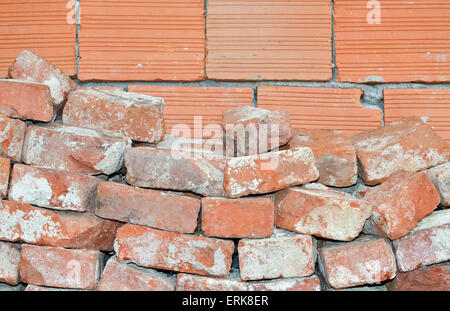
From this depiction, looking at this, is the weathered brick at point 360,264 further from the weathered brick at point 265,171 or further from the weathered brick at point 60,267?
the weathered brick at point 60,267

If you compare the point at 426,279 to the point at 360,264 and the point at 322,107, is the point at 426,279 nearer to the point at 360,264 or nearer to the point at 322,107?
the point at 360,264

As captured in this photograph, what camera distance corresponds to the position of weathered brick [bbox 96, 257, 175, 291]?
226cm

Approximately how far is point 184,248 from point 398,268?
3.25 ft

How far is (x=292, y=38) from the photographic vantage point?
305cm

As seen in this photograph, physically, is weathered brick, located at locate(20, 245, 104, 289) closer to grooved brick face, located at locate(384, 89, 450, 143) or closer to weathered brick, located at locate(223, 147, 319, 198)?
weathered brick, located at locate(223, 147, 319, 198)

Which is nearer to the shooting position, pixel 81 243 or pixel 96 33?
pixel 81 243

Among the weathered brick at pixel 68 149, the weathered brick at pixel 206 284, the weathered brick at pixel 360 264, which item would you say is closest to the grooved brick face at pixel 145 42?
the weathered brick at pixel 68 149

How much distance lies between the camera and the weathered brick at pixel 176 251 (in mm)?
2240

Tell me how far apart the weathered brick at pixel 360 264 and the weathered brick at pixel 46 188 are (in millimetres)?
1188

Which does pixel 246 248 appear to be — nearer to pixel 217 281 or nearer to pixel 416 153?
pixel 217 281

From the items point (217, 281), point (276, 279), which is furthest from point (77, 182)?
point (276, 279)

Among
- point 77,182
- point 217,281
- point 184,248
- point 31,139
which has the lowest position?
point 217,281

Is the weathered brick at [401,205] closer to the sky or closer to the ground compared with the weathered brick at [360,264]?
closer to the sky

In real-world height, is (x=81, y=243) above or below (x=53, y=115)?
below
